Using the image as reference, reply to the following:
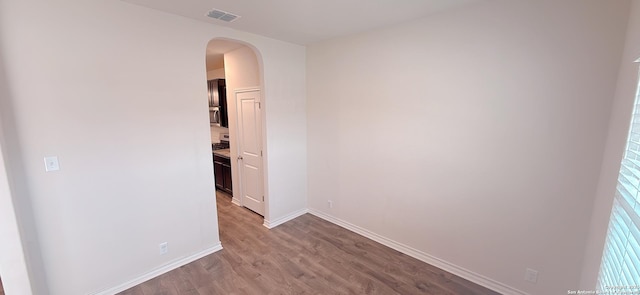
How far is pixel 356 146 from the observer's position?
3258 millimetres

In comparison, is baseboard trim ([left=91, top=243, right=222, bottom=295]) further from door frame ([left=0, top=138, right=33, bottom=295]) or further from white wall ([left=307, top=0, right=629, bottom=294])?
white wall ([left=307, top=0, right=629, bottom=294])

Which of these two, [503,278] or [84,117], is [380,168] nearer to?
[503,278]

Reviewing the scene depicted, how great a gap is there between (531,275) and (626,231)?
141cm

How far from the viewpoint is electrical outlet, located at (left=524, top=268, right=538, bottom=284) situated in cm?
211

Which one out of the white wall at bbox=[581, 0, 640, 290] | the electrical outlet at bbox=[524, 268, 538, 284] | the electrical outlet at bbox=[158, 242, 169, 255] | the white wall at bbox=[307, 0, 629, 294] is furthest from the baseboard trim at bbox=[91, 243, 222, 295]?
the white wall at bbox=[581, 0, 640, 290]

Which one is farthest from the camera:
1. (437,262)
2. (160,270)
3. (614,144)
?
(437,262)

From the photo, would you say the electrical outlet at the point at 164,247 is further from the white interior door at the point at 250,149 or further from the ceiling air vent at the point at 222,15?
the ceiling air vent at the point at 222,15

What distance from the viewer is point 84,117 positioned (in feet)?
6.63

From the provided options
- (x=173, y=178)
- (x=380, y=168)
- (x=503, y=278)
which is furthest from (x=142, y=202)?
(x=503, y=278)

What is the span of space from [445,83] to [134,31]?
114 inches

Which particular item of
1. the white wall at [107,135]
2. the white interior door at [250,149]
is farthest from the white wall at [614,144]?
the white interior door at [250,149]

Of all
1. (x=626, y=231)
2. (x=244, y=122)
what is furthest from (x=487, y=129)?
(x=244, y=122)

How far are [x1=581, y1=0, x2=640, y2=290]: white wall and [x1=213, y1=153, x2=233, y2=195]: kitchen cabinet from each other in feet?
15.0

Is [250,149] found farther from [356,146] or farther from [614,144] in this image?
[614,144]
